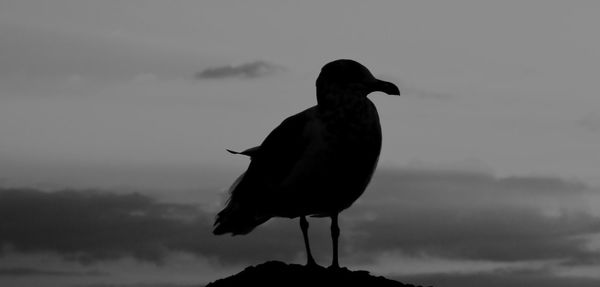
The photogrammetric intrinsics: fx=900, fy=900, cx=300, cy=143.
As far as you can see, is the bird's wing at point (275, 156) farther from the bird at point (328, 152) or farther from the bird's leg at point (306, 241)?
the bird's leg at point (306, 241)

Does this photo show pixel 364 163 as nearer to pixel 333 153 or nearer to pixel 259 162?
pixel 333 153

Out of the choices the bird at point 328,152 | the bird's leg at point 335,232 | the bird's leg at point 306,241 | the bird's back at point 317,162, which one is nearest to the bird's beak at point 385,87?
the bird at point 328,152

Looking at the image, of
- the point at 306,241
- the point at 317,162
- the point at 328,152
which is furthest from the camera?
the point at 306,241

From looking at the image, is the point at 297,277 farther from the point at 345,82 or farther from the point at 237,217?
the point at 345,82

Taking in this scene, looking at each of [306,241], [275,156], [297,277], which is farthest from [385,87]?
[297,277]

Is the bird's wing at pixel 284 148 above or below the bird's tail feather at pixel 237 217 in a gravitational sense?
above

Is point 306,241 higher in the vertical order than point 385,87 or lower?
lower

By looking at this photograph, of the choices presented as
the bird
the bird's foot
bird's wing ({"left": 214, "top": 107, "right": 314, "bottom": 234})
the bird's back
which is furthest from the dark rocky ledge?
bird's wing ({"left": 214, "top": 107, "right": 314, "bottom": 234})

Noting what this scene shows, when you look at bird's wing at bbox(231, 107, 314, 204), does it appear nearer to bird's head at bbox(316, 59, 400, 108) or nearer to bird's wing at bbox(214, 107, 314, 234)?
bird's wing at bbox(214, 107, 314, 234)
